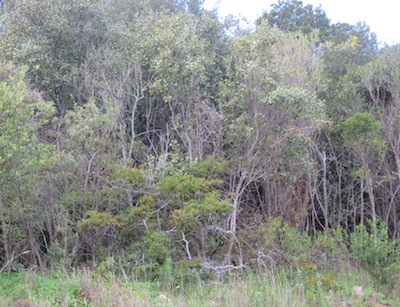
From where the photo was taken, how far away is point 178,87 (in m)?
10.7

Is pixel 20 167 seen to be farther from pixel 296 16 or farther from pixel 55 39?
pixel 296 16

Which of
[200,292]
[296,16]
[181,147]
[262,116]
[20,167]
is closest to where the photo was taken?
[200,292]

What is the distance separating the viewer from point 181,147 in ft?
36.4

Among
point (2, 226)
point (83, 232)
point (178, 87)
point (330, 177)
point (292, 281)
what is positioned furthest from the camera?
point (330, 177)

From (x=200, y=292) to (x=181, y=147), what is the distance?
5.31 metres

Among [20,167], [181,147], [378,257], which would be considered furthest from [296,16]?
[20,167]

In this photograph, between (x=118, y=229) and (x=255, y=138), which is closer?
(x=118, y=229)

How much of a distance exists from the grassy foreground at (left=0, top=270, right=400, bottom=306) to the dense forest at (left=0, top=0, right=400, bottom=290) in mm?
514

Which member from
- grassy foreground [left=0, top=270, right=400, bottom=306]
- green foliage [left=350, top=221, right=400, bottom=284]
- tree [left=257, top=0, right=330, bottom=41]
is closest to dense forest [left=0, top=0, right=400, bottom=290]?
green foliage [left=350, top=221, right=400, bottom=284]

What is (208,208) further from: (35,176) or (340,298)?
(35,176)

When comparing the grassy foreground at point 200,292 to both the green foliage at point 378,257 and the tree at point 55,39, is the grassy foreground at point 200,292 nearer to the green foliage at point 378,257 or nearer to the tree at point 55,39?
the green foliage at point 378,257

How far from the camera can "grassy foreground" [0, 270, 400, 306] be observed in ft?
17.9

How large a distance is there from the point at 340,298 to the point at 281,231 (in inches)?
106

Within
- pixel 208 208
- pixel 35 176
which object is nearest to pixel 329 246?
pixel 208 208
